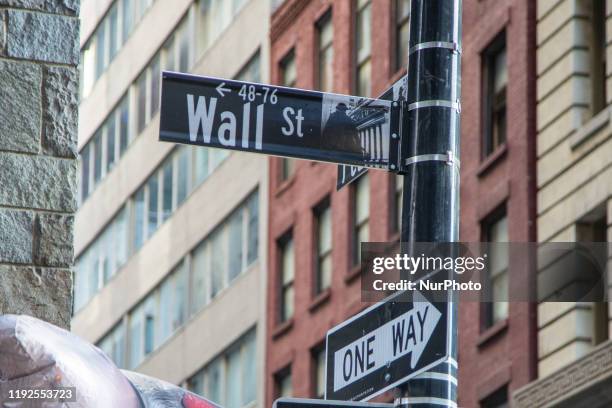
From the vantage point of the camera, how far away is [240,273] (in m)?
43.6

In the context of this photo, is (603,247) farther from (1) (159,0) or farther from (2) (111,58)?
(2) (111,58)

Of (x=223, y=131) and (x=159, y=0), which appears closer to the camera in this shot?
(x=223, y=131)

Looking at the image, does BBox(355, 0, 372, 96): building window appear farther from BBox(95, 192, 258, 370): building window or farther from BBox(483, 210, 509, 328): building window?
BBox(483, 210, 509, 328): building window

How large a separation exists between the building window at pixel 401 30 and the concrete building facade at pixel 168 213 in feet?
22.8

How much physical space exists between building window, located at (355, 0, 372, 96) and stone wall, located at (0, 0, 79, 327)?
28.2m

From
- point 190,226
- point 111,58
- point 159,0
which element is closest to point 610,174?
point 190,226

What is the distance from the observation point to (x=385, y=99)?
8930 millimetres

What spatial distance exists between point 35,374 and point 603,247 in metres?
19.1

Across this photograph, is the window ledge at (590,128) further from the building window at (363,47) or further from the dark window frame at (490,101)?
the building window at (363,47)

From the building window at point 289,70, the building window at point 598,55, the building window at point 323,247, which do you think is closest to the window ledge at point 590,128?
the building window at point 598,55

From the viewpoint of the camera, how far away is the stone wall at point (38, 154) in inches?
352

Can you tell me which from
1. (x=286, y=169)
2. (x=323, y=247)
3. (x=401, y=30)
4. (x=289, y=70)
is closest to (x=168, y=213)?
(x=286, y=169)

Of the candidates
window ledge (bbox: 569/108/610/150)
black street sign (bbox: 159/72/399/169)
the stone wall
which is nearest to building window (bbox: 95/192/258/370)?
window ledge (bbox: 569/108/610/150)

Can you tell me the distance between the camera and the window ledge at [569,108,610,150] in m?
27.2
